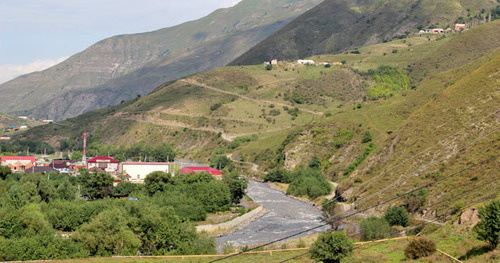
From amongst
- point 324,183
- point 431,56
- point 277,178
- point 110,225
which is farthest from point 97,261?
point 431,56

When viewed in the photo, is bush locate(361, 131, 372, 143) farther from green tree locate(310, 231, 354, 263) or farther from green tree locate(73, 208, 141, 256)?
green tree locate(310, 231, 354, 263)

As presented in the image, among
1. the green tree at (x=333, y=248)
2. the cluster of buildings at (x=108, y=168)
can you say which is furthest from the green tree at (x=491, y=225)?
the cluster of buildings at (x=108, y=168)

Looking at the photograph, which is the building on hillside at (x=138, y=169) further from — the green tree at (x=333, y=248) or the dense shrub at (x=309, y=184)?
the green tree at (x=333, y=248)

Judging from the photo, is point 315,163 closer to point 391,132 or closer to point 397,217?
point 391,132

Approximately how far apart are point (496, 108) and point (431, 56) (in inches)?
5080

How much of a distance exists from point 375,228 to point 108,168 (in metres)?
79.5

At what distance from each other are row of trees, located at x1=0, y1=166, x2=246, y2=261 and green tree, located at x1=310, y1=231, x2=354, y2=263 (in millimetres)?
16373

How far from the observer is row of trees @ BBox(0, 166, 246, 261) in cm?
5203

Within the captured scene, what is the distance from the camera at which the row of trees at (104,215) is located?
52.0 metres

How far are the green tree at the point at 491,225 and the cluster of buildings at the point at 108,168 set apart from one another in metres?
82.6

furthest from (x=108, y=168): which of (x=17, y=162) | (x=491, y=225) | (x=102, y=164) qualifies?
(x=491, y=225)

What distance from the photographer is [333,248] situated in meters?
40.2

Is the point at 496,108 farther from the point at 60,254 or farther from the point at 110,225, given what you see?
the point at 60,254

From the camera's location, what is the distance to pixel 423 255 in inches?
1467
